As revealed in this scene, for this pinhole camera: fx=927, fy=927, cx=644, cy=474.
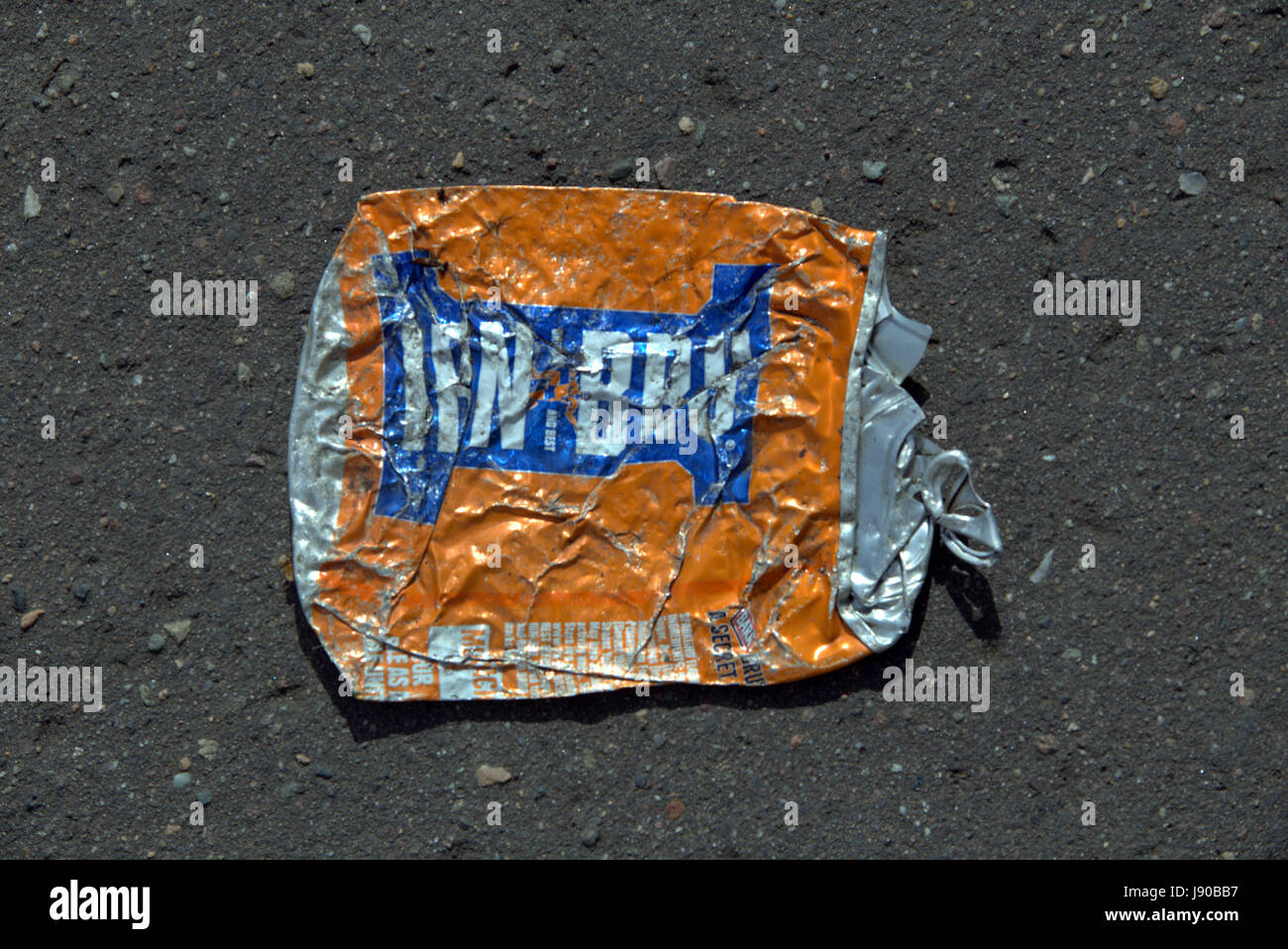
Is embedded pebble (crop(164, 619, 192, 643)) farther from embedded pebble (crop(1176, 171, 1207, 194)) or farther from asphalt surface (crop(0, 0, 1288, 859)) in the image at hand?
embedded pebble (crop(1176, 171, 1207, 194))

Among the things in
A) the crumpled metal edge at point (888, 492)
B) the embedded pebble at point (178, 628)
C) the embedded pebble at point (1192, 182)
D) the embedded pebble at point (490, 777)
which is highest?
the embedded pebble at point (1192, 182)

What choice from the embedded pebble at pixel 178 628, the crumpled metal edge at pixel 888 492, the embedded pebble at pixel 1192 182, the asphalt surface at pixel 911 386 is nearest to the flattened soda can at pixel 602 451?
the crumpled metal edge at pixel 888 492

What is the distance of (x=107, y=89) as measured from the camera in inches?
88.5

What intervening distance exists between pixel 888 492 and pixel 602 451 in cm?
66

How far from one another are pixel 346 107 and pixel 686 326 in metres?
0.98

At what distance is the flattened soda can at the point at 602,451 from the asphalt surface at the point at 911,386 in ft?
0.39

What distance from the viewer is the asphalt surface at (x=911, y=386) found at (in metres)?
2.16

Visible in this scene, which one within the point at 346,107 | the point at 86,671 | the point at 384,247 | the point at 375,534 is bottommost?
the point at 86,671

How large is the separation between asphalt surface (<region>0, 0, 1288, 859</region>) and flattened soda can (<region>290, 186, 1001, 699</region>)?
12 cm

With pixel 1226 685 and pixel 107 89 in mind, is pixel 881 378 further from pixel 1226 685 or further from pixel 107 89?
pixel 107 89

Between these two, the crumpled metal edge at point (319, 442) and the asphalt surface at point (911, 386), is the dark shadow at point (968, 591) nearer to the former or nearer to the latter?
the asphalt surface at point (911, 386)

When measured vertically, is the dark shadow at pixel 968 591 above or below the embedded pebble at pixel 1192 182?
below

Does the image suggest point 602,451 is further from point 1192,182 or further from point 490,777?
point 1192,182

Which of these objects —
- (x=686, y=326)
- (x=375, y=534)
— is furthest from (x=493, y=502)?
(x=686, y=326)
